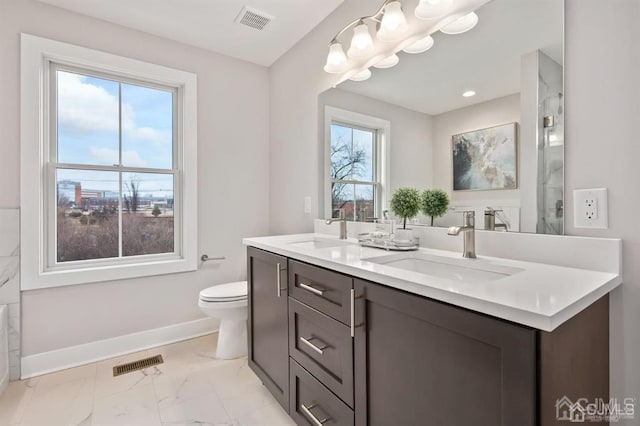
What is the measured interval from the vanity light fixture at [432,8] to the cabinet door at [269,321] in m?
1.30

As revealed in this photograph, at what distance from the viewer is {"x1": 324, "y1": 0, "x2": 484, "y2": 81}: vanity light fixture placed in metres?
1.33

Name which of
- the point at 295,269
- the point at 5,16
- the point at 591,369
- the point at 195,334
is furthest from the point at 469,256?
the point at 5,16

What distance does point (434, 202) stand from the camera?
1468mm

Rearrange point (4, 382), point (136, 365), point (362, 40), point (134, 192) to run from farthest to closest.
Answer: point (134, 192) → point (136, 365) → point (4, 382) → point (362, 40)

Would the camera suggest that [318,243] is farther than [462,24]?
Yes

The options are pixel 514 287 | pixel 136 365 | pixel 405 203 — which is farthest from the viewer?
pixel 136 365

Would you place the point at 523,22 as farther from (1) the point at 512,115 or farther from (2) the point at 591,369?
(2) the point at 591,369

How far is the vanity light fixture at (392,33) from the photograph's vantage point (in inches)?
52.4

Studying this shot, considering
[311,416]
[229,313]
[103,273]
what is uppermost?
[103,273]

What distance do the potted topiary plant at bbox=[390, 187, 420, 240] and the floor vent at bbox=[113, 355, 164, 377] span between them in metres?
1.90

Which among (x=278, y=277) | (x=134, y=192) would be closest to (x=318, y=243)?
(x=278, y=277)

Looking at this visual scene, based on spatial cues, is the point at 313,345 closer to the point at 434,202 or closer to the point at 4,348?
the point at 434,202

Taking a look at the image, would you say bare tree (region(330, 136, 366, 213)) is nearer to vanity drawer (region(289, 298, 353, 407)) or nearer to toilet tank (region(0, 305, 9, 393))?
vanity drawer (region(289, 298, 353, 407))
